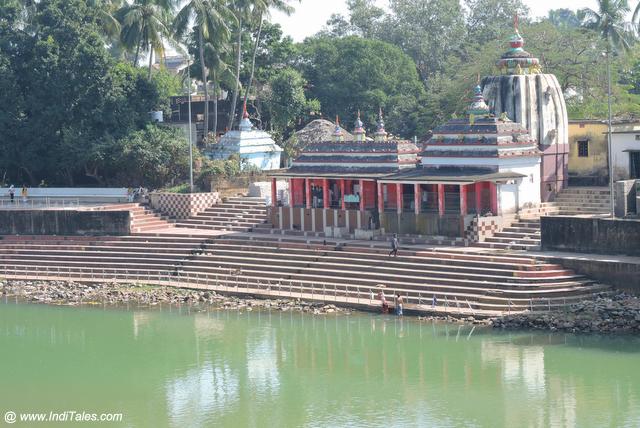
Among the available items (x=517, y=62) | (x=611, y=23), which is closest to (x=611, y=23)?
(x=611, y=23)

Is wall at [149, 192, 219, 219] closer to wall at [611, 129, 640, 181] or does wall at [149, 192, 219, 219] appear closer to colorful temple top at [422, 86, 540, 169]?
colorful temple top at [422, 86, 540, 169]

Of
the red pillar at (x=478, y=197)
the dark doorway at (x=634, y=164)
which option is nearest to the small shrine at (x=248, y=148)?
the red pillar at (x=478, y=197)

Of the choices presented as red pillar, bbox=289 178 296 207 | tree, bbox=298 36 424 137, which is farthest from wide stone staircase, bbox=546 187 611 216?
tree, bbox=298 36 424 137

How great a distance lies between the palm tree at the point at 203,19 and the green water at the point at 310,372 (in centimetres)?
1756

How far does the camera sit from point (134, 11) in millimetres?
51094

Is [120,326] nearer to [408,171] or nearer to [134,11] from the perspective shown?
[408,171]

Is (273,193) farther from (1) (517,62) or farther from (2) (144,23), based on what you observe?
(2) (144,23)

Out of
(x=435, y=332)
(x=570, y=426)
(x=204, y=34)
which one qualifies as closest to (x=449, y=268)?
(x=435, y=332)

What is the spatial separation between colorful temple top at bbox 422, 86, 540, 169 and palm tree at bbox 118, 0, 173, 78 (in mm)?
16388

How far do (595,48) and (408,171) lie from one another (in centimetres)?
1642

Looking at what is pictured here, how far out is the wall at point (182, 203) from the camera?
45.0m

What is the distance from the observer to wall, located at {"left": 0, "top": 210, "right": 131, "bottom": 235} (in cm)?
4331

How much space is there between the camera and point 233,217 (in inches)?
1738

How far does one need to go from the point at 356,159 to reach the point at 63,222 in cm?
1044
